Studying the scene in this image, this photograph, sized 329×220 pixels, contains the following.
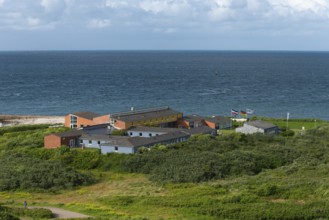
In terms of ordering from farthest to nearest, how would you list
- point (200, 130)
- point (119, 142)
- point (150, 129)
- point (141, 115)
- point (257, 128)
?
point (141, 115) < point (257, 128) < point (200, 130) < point (150, 129) < point (119, 142)

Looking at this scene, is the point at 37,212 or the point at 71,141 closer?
the point at 37,212

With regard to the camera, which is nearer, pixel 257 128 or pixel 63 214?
pixel 63 214

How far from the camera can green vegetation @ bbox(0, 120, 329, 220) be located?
116 feet

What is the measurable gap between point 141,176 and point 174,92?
277 feet

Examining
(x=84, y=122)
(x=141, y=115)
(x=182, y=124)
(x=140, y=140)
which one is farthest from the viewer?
(x=182, y=124)

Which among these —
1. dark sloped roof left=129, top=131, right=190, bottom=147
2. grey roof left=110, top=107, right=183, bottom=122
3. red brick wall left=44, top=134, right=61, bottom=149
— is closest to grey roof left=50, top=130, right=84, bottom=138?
red brick wall left=44, top=134, right=61, bottom=149

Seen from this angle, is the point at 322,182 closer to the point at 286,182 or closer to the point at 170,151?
the point at 286,182

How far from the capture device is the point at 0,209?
33.1 meters

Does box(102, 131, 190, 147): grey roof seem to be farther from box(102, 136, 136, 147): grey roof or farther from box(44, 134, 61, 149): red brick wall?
box(44, 134, 61, 149): red brick wall

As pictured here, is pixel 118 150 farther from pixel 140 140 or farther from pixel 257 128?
pixel 257 128

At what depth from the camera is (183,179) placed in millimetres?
44469

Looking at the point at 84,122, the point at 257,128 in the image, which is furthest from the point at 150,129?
the point at 257,128

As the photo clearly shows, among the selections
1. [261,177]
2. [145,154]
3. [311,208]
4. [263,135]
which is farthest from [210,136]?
[311,208]

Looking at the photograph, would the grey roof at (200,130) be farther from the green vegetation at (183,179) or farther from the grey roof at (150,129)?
the green vegetation at (183,179)
